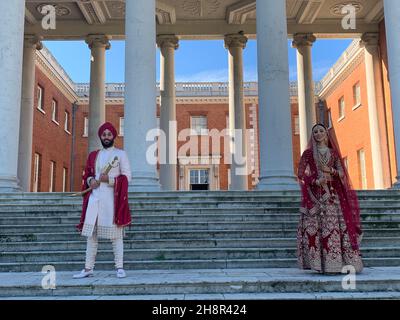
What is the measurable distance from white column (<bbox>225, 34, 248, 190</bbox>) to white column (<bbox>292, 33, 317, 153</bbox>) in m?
2.88

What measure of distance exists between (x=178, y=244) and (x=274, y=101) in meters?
5.63

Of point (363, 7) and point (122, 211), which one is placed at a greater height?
point (363, 7)

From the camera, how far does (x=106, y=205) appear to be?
700cm

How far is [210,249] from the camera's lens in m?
8.77

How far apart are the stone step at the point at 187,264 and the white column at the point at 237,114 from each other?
44.2 ft

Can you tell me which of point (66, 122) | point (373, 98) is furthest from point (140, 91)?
point (66, 122)

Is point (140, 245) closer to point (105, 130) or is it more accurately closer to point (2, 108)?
point (105, 130)

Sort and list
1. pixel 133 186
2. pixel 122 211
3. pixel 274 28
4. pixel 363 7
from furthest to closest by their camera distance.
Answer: pixel 363 7, pixel 274 28, pixel 133 186, pixel 122 211

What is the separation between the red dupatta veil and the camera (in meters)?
7.11

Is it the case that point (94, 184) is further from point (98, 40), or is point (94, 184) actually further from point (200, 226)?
point (98, 40)

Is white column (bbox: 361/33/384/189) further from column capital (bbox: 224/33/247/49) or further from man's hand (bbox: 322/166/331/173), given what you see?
man's hand (bbox: 322/166/331/173)
